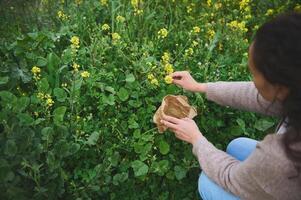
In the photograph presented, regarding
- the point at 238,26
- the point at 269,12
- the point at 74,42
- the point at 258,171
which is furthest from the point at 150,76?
the point at 269,12

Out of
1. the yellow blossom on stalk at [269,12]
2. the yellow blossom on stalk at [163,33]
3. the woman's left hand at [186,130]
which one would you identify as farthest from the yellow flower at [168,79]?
the yellow blossom on stalk at [269,12]

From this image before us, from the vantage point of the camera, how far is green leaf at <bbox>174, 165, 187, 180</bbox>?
2.44m

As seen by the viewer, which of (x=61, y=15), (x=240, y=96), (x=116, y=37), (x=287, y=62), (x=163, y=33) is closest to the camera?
(x=287, y=62)

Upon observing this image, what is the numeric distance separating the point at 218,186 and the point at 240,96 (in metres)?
0.44

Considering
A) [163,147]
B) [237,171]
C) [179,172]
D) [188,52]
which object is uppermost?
[237,171]

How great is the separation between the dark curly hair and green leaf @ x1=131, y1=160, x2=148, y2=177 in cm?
90

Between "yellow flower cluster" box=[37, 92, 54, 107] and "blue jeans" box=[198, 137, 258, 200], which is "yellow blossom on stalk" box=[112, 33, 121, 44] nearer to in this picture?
"yellow flower cluster" box=[37, 92, 54, 107]

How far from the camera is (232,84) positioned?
2.26 m

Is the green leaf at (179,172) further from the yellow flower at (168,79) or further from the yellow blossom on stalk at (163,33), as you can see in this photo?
the yellow blossom on stalk at (163,33)

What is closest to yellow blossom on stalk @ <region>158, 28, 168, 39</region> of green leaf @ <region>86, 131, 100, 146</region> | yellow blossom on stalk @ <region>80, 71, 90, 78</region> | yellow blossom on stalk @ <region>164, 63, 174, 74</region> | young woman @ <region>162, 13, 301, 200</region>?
yellow blossom on stalk @ <region>164, 63, 174, 74</region>

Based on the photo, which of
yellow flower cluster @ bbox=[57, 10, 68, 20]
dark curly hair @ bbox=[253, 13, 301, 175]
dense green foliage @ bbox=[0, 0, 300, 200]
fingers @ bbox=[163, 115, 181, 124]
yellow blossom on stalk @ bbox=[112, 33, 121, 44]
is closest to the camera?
dark curly hair @ bbox=[253, 13, 301, 175]

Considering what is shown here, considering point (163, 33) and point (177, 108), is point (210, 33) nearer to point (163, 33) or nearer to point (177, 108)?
point (163, 33)

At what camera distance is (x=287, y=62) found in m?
1.57

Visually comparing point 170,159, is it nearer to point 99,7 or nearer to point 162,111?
point 162,111
